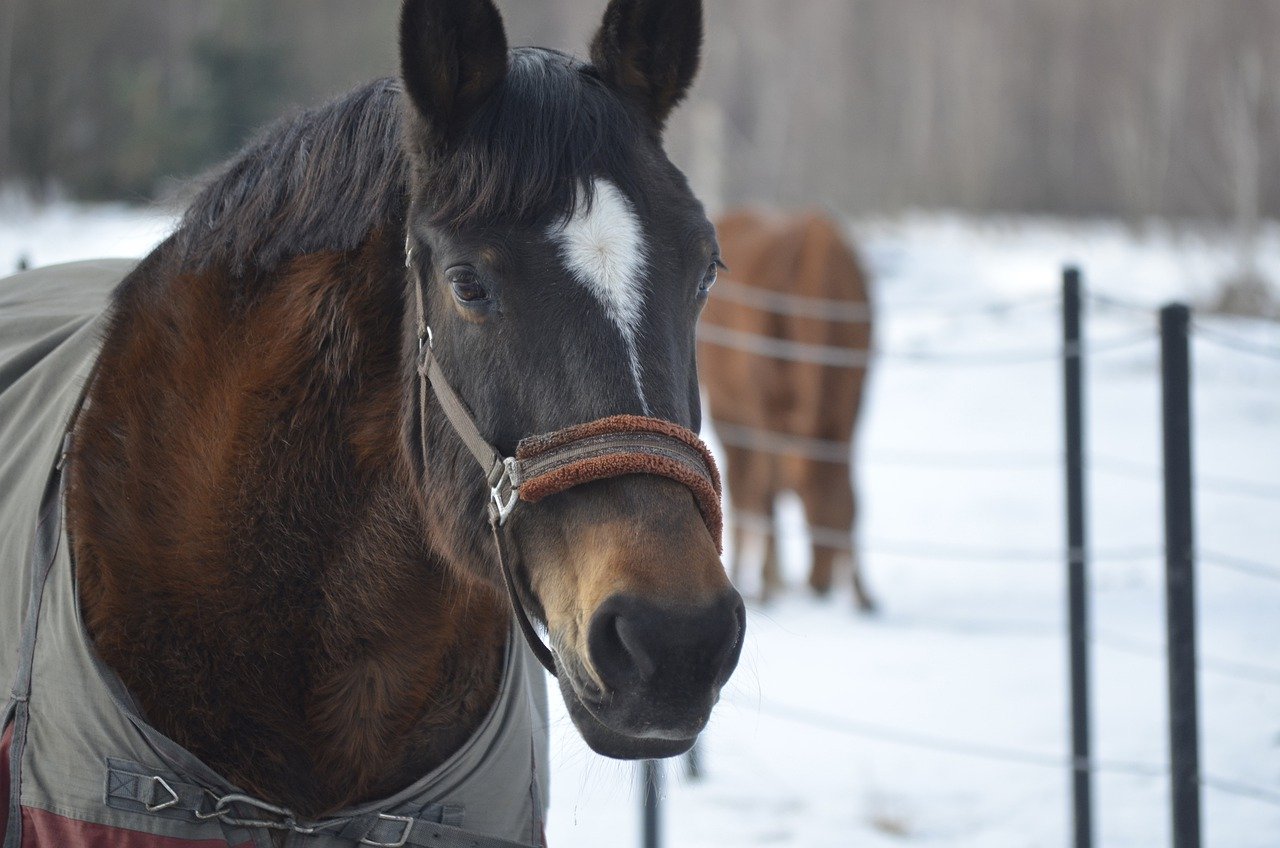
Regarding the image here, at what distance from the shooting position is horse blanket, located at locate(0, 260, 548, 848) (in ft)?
4.74

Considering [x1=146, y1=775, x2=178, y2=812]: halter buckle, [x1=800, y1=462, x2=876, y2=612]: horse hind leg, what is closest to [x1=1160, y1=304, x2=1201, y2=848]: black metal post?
[x1=146, y1=775, x2=178, y2=812]: halter buckle

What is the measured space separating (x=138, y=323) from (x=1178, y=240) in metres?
14.8

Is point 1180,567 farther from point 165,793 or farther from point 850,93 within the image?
point 850,93

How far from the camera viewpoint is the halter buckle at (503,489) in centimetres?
A: 134

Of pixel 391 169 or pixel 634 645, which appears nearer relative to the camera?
pixel 634 645

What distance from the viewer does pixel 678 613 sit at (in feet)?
3.85

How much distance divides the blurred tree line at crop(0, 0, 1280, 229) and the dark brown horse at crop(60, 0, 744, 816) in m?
11.8

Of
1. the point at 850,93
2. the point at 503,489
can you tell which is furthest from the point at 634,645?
the point at 850,93

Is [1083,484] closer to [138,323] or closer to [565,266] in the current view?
[565,266]

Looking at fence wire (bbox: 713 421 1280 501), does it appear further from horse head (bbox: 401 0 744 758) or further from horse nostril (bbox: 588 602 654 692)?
horse nostril (bbox: 588 602 654 692)

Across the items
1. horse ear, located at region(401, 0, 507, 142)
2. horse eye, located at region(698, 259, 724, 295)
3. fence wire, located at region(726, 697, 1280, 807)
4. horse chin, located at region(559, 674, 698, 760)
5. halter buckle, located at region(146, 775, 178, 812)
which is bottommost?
fence wire, located at region(726, 697, 1280, 807)

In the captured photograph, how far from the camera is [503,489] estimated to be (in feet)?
4.47

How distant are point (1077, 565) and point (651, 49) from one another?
6.80 ft

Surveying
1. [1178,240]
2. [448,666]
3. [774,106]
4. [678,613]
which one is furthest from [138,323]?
[774,106]
